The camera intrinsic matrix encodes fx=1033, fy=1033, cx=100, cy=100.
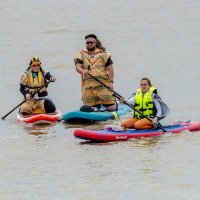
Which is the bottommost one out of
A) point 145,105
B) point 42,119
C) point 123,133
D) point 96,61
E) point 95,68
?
point 123,133

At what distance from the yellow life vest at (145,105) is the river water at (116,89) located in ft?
2.12

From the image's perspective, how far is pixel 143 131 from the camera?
1638cm

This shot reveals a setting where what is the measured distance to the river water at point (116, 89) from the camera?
1315 centimetres

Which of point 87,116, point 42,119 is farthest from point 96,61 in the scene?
point 42,119

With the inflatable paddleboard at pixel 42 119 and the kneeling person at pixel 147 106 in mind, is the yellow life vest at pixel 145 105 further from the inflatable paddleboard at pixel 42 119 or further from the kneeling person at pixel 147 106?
the inflatable paddleboard at pixel 42 119

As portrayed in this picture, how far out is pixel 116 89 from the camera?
23.2m

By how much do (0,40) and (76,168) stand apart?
1797cm

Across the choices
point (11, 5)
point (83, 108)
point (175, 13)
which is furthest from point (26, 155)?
point (11, 5)

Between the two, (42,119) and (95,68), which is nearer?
(42,119)

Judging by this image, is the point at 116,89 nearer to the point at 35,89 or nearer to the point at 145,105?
the point at 35,89

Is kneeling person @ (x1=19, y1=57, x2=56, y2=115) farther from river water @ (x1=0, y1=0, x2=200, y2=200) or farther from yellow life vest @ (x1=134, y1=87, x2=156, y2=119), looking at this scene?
yellow life vest @ (x1=134, y1=87, x2=156, y2=119)

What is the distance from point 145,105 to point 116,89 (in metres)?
6.52

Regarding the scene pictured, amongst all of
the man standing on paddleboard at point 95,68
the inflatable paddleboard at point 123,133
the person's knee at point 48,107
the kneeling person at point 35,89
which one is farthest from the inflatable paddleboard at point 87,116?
the inflatable paddleboard at point 123,133

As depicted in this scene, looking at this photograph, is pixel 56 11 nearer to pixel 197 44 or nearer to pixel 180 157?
pixel 197 44
